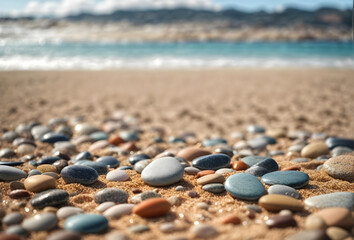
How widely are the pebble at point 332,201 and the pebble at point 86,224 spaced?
1146 millimetres

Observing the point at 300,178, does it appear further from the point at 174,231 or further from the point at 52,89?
the point at 52,89

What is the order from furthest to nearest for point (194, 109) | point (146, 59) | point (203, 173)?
point (146, 59), point (194, 109), point (203, 173)

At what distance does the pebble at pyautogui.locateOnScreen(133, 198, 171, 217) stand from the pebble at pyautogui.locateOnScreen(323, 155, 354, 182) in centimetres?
132

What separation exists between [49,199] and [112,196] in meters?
0.36

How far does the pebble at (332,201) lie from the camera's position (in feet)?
4.82

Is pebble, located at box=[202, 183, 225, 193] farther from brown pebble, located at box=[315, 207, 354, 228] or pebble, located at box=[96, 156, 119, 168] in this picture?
pebble, located at box=[96, 156, 119, 168]

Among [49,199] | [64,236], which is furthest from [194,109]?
[64,236]

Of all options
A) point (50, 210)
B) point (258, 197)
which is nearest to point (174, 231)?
point (258, 197)

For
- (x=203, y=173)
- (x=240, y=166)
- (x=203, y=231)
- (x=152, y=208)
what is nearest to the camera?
(x=203, y=231)

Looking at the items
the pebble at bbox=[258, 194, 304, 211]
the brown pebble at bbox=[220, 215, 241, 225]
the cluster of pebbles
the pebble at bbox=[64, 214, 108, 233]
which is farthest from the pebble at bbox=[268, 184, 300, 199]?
the pebble at bbox=[64, 214, 108, 233]

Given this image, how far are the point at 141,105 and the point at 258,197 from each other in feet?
12.5

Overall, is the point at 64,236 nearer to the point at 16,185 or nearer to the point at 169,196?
the point at 169,196

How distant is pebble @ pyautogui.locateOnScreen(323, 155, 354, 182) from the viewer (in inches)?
75.1

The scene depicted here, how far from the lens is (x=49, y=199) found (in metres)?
1.52
